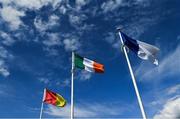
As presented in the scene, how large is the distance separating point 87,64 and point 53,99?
41.8 ft

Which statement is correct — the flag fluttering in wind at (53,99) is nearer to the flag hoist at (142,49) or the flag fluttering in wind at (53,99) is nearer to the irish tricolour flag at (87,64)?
the irish tricolour flag at (87,64)

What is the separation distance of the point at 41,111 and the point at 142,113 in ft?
84.6

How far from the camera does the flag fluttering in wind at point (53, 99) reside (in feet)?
131

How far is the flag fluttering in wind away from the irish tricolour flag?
11182 millimetres

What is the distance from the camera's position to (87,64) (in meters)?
30.4

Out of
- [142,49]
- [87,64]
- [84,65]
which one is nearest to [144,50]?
Result: [142,49]

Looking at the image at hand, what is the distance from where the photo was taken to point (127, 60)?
23422mm

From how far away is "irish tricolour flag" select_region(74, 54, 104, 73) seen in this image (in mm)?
29970

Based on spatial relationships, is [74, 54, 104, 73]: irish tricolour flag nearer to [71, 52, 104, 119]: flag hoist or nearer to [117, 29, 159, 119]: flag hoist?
[71, 52, 104, 119]: flag hoist

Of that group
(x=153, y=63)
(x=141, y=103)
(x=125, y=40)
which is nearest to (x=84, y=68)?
(x=125, y=40)

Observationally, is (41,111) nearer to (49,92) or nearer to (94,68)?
(49,92)

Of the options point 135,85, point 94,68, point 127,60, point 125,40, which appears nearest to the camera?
point 135,85

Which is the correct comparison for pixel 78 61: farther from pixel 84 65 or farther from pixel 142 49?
pixel 142 49

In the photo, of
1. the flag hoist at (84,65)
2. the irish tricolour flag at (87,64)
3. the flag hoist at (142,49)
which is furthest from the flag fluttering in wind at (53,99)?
the flag hoist at (142,49)
